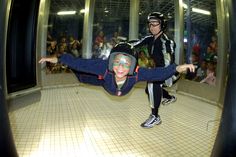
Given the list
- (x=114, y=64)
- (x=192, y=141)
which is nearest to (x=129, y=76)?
(x=114, y=64)

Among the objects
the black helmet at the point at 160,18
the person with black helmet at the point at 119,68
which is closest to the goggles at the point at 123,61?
the person with black helmet at the point at 119,68

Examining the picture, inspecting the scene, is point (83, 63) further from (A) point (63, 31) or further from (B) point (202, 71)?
(B) point (202, 71)

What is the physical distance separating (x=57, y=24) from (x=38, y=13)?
0.14 ft

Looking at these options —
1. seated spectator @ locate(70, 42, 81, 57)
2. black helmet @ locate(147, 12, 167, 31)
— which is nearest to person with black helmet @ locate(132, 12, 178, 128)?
black helmet @ locate(147, 12, 167, 31)

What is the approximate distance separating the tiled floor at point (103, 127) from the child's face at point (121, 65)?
88 millimetres

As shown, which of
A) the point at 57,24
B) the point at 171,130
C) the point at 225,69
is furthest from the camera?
the point at 171,130

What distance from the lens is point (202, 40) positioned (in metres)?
0.40

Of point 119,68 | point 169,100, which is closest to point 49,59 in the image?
point 119,68

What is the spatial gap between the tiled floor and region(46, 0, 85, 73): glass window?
6 cm

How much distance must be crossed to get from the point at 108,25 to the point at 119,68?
0.36 feet

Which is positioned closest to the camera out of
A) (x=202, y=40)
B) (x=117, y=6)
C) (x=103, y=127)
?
(x=202, y=40)

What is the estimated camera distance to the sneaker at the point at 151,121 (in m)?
0.54

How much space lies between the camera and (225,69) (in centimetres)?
36

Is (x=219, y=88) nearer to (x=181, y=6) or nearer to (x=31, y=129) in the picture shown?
(x=181, y=6)
